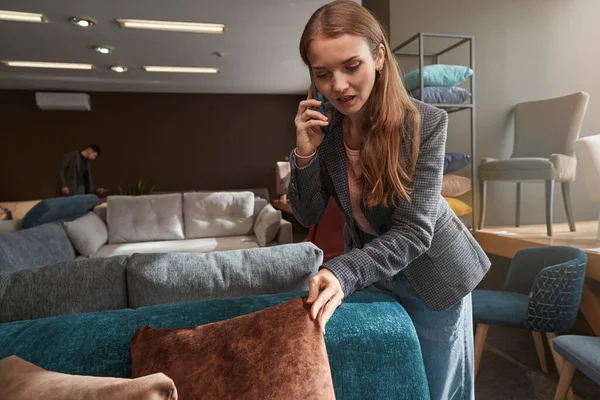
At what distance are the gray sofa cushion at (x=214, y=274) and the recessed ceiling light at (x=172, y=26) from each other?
4177mm

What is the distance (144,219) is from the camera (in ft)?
14.4

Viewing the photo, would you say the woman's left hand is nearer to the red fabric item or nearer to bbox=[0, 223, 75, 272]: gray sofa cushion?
bbox=[0, 223, 75, 272]: gray sofa cushion

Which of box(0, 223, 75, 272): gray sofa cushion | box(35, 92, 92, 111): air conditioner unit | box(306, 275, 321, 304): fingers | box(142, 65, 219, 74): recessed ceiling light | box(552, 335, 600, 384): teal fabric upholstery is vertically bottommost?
box(552, 335, 600, 384): teal fabric upholstery

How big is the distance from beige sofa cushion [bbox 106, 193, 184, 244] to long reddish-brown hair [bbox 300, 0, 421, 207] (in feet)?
12.7

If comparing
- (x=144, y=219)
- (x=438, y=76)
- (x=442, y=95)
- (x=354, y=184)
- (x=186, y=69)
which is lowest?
(x=144, y=219)

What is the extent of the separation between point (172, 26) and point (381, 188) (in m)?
4.69

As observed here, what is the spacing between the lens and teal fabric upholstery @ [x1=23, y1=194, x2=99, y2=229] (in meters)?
3.37

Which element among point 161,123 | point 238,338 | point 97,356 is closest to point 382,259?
point 238,338

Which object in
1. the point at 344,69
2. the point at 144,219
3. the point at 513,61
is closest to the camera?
the point at 344,69

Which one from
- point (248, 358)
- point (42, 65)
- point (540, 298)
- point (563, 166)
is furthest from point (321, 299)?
point (42, 65)

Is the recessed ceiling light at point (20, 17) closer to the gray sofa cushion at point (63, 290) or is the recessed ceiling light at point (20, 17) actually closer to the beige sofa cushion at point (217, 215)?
the beige sofa cushion at point (217, 215)

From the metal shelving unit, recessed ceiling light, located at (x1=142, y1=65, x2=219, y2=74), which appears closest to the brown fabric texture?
the metal shelving unit

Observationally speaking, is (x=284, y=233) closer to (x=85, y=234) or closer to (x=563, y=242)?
(x=85, y=234)

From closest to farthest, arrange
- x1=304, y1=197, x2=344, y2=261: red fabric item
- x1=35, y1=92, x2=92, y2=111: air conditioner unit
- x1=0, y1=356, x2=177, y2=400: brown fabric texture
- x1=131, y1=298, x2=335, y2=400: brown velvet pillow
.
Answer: x1=0, y1=356, x2=177, y2=400: brown fabric texture, x1=131, y1=298, x2=335, y2=400: brown velvet pillow, x1=304, y1=197, x2=344, y2=261: red fabric item, x1=35, y1=92, x2=92, y2=111: air conditioner unit
